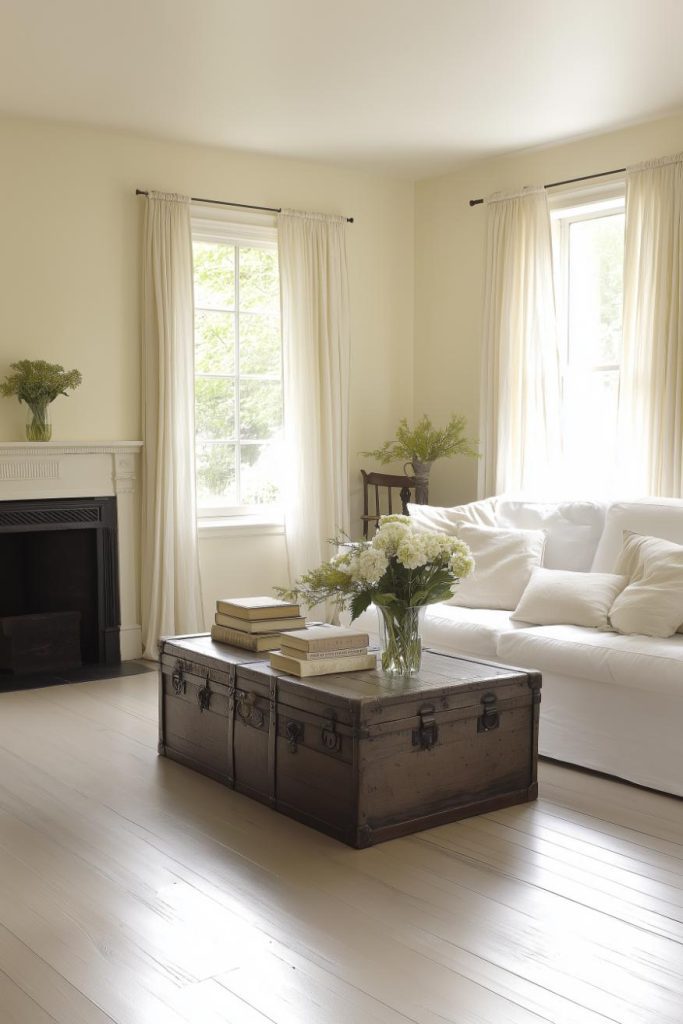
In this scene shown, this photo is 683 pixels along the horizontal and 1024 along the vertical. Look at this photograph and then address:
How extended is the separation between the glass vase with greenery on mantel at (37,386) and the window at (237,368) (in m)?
0.98

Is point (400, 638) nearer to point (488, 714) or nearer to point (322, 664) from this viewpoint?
point (322, 664)

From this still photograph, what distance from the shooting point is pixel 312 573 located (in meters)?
3.45

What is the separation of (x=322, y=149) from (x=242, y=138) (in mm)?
523

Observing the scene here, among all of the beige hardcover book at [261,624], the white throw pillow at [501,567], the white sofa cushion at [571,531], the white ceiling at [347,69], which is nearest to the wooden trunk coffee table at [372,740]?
the beige hardcover book at [261,624]

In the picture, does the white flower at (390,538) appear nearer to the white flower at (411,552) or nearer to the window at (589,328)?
the white flower at (411,552)

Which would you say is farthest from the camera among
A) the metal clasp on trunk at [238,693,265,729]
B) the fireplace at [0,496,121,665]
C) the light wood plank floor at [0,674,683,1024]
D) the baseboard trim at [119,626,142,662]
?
the baseboard trim at [119,626,142,662]

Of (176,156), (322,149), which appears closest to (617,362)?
(322,149)

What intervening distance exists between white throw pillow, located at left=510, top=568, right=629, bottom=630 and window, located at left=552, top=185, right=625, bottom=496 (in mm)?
1531

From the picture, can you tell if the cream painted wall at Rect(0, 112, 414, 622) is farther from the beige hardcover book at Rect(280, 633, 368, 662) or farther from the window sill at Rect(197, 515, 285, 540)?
the beige hardcover book at Rect(280, 633, 368, 662)

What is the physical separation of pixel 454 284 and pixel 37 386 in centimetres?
281

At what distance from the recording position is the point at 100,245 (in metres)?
5.82

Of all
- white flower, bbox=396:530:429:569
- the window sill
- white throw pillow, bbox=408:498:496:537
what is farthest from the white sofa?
the window sill

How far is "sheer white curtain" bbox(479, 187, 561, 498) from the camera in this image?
603cm

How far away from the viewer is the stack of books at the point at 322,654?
11.2 ft
